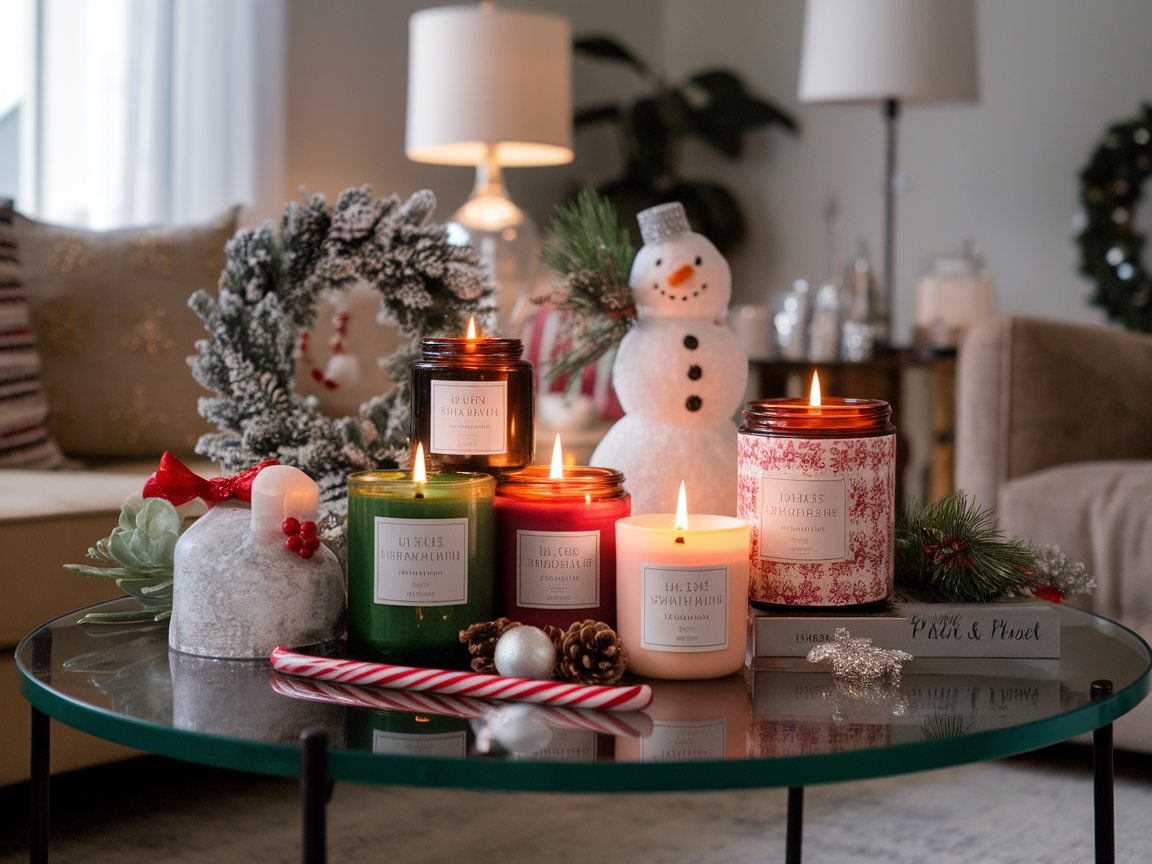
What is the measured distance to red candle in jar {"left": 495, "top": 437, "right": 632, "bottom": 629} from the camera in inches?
29.0

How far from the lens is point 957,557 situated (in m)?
0.82

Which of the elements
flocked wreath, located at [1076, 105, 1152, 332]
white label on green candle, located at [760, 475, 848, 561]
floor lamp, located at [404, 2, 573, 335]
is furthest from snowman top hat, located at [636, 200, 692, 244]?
flocked wreath, located at [1076, 105, 1152, 332]

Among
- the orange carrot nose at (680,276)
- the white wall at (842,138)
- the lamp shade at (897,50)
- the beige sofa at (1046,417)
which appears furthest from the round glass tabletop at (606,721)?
the white wall at (842,138)

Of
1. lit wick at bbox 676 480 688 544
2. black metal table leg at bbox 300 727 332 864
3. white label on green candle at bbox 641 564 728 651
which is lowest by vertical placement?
black metal table leg at bbox 300 727 332 864

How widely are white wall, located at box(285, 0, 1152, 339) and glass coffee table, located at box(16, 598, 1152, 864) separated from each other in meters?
2.60

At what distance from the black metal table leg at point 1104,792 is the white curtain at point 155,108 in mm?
2308

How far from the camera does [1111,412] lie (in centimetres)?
189

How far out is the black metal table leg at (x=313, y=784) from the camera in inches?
21.9

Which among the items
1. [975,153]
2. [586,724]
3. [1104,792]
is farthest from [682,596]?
[975,153]

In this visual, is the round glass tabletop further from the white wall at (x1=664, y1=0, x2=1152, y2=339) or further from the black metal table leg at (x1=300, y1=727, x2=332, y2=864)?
the white wall at (x1=664, y1=0, x2=1152, y2=339)

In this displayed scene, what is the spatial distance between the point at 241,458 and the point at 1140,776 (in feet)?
4.38

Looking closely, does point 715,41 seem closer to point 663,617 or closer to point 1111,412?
point 1111,412

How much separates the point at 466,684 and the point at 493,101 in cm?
219

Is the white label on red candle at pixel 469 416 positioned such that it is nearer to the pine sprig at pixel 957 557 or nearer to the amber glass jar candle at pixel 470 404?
the amber glass jar candle at pixel 470 404
